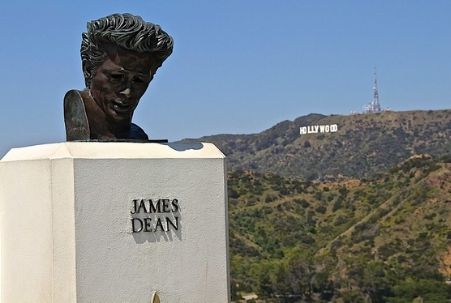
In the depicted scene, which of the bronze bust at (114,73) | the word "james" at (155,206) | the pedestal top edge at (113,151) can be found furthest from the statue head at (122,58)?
the word "james" at (155,206)

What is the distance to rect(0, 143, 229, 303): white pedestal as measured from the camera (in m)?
4.68

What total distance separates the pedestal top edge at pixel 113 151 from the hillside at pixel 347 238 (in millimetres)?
33317

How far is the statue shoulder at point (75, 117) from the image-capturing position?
5.09m

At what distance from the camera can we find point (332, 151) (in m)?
95.3

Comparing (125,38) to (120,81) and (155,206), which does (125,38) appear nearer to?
(120,81)

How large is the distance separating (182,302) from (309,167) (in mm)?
88291

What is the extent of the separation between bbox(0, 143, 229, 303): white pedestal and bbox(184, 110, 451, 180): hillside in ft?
264

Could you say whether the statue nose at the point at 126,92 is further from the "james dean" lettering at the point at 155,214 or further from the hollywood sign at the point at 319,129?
the hollywood sign at the point at 319,129

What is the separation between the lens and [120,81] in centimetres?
512

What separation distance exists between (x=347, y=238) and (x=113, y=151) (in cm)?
4215

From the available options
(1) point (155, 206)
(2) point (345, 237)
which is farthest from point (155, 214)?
(2) point (345, 237)

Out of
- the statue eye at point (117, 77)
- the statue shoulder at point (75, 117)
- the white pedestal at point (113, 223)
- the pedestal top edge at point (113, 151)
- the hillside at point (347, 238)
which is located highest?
the statue eye at point (117, 77)

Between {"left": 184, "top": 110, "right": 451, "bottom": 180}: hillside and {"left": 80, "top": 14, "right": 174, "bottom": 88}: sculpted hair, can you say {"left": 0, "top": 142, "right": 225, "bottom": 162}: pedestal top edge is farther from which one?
{"left": 184, "top": 110, "right": 451, "bottom": 180}: hillside

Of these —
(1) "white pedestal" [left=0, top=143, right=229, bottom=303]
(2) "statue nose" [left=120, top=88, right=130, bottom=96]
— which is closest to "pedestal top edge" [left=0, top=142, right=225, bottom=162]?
(1) "white pedestal" [left=0, top=143, right=229, bottom=303]
